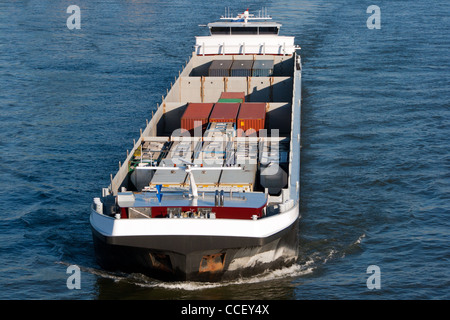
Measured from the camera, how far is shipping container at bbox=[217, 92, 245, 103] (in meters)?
41.7

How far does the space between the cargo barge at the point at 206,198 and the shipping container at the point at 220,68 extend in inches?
325

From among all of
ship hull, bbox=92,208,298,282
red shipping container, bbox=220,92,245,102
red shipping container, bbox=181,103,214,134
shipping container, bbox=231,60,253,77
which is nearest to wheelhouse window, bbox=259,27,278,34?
shipping container, bbox=231,60,253,77

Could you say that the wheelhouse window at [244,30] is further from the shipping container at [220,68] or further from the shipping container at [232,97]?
the shipping container at [232,97]

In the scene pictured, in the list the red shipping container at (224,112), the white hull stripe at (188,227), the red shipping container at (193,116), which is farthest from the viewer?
the red shipping container at (193,116)

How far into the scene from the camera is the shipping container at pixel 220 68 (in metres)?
49.9

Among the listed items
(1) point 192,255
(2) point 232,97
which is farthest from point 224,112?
(1) point 192,255

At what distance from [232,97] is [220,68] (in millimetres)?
8716

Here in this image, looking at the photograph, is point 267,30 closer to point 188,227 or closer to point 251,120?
point 251,120

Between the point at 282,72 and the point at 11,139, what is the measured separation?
20666 mm

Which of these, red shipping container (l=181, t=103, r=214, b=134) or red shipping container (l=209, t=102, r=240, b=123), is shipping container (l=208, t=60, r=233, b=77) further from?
red shipping container (l=181, t=103, r=214, b=134)

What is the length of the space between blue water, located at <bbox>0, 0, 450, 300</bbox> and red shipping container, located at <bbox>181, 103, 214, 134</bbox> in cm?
545

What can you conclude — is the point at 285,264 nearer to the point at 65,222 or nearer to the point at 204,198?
the point at 204,198

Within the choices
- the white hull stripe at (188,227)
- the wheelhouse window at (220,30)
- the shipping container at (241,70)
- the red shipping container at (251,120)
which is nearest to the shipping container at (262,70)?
the shipping container at (241,70)

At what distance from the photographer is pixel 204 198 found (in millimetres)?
27000
